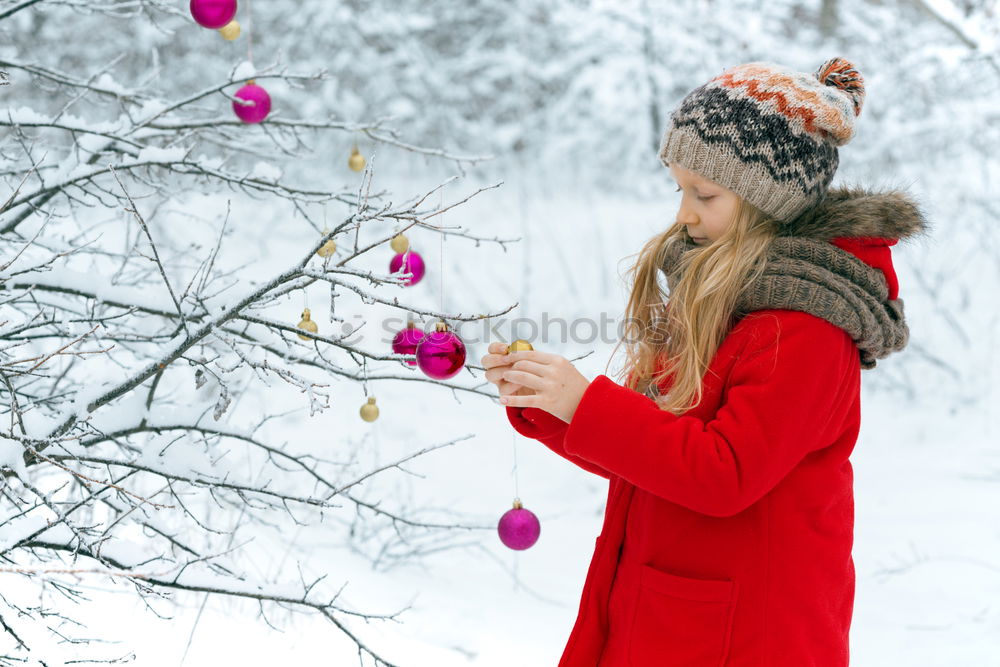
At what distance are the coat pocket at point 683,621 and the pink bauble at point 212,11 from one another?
1.55 metres

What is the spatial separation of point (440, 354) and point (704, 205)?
544mm

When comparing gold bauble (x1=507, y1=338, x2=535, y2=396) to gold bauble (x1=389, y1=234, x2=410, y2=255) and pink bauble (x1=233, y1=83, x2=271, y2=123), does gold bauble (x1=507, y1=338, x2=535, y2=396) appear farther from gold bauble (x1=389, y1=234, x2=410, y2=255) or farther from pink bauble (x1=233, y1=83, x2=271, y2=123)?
pink bauble (x1=233, y1=83, x2=271, y2=123)

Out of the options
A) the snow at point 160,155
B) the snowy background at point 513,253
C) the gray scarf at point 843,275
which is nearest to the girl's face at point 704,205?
the gray scarf at point 843,275

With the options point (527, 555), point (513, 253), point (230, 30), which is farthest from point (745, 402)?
point (513, 253)

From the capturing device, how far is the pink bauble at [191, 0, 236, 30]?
2.00 metres

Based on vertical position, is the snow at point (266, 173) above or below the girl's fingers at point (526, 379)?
above

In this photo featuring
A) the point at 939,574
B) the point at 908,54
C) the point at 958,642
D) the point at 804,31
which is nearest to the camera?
the point at 958,642

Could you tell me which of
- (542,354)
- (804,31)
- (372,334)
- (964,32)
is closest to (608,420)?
(542,354)

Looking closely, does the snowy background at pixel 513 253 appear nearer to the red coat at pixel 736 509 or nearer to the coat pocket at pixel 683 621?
the red coat at pixel 736 509

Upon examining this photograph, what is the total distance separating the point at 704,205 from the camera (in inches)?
61.4

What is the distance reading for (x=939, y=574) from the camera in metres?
3.52

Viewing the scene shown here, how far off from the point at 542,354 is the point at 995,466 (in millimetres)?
3853

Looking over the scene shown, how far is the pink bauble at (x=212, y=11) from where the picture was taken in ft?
6.56

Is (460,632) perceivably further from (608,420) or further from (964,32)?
(964,32)
